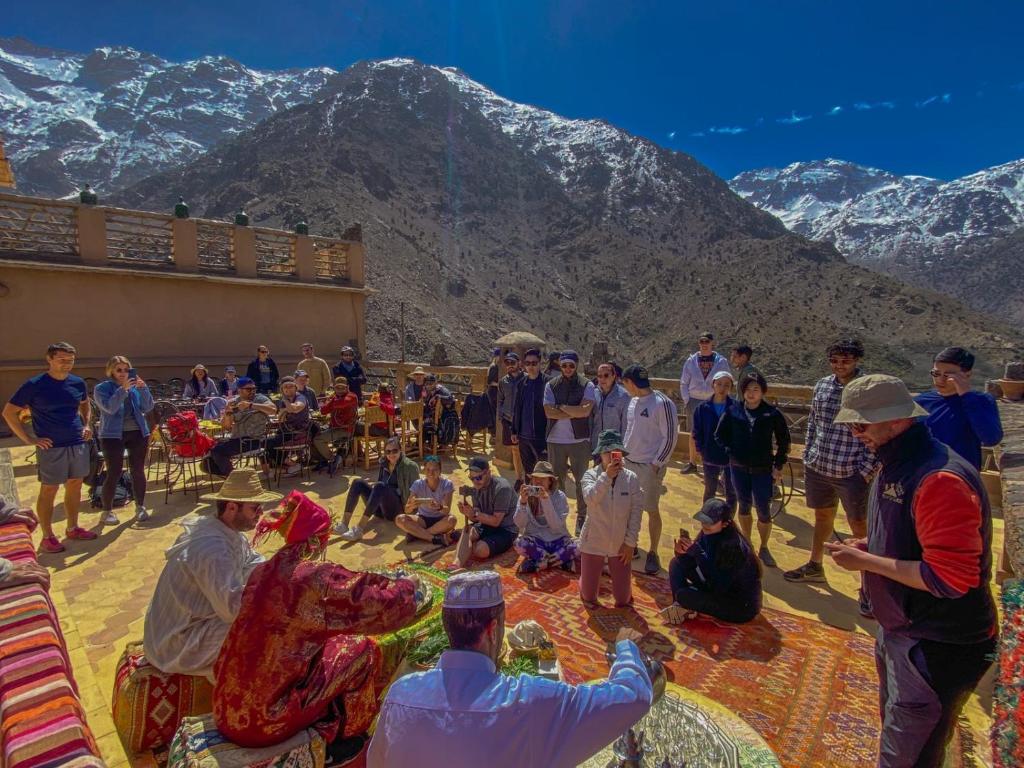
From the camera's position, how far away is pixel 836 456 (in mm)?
4168

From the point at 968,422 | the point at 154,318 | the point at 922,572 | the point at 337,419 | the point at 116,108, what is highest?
the point at 116,108

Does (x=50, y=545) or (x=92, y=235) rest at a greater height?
(x=92, y=235)

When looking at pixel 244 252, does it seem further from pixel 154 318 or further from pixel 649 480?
A: pixel 649 480

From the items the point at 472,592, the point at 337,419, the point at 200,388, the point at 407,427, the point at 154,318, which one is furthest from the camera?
the point at 154,318

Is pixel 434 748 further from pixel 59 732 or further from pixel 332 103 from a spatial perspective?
pixel 332 103

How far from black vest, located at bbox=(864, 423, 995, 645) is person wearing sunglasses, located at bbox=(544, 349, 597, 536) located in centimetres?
344

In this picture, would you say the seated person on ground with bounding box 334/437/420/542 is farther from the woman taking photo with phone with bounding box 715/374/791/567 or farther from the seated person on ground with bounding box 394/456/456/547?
the woman taking photo with phone with bounding box 715/374/791/567

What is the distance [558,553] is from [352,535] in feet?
7.27

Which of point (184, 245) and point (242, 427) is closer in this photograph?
point (242, 427)

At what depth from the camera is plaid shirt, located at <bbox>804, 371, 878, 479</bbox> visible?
4.11m

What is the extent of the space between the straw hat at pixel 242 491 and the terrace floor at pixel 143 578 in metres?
1.29

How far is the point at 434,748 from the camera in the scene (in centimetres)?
134

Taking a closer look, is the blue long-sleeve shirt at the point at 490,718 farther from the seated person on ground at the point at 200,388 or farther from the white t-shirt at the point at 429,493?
the seated person on ground at the point at 200,388

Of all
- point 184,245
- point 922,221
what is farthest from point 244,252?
point 922,221
